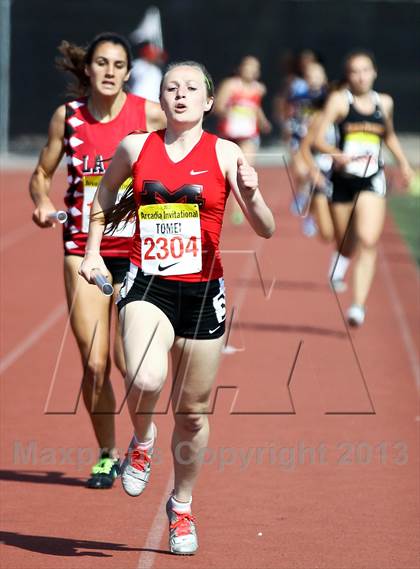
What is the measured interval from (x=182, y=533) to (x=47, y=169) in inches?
82.9

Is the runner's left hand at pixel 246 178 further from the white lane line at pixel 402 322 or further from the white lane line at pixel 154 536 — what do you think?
the white lane line at pixel 402 322

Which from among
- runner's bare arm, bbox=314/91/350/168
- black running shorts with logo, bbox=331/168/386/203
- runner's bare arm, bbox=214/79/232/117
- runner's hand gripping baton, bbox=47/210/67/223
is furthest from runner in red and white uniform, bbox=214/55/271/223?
runner's hand gripping baton, bbox=47/210/67/223

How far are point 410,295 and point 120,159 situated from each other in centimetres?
841

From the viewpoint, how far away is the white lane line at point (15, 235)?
16.6 metres

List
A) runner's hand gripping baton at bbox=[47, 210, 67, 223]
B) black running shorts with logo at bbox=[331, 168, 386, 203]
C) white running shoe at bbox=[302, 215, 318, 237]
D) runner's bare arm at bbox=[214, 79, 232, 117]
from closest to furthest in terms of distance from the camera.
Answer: runner's hand gripping baton at bbox=[47, 210, 67, 223] → black running shorts with logo at bbox=[331, 168, 386, 203] → white running shoe at bbox=[302, 215, 318, 237] → runner's bare arm at bbox=[214, 79, 232, 117]

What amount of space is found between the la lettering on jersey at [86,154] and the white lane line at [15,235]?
32.3 feet

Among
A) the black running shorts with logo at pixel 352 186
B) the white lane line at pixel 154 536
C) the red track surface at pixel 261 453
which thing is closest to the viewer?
the white lane line at pixel 154 536

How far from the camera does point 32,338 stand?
34.1ft

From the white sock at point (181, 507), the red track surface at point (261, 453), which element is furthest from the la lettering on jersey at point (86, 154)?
the white sock at point (181, 507)

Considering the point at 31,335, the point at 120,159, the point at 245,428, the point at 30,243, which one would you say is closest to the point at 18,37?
the point at 30,243

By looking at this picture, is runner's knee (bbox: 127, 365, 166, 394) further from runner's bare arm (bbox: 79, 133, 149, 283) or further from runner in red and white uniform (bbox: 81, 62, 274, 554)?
runner's bare arm (bbox: 79, 133, 149, 283)

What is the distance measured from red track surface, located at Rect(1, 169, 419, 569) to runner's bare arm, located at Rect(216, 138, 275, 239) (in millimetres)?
1296

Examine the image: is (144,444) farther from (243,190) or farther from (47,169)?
(47,169)

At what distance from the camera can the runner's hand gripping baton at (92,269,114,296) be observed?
15.5 feet
